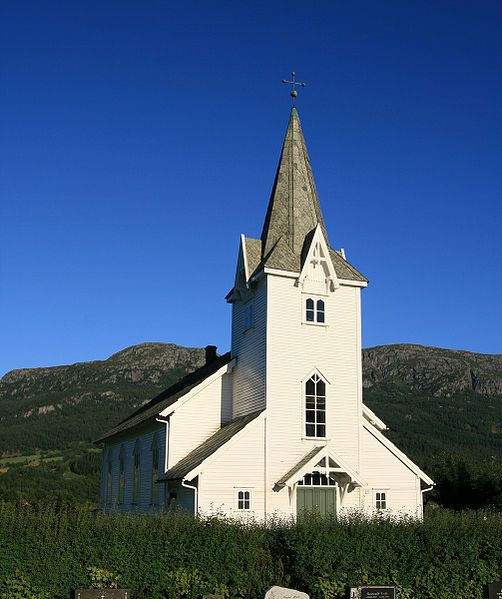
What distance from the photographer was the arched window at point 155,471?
105 ft

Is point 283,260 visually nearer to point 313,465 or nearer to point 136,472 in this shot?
point 313,465

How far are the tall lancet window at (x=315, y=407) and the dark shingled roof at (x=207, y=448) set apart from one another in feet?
6.69

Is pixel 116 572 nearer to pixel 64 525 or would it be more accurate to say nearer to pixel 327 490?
pixel 64 525

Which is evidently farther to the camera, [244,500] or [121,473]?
[121,473]

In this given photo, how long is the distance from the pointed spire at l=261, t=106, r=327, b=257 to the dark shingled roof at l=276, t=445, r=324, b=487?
8.28m

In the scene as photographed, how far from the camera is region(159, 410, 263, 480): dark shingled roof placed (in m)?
27.8

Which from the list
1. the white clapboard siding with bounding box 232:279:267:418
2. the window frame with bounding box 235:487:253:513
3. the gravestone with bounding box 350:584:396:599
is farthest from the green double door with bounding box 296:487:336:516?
the gravestone with bounding box 350:584:396:599

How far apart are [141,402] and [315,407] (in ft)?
330

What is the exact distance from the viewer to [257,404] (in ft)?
97.2

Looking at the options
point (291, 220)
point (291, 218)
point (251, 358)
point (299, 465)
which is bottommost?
point (299, 465)

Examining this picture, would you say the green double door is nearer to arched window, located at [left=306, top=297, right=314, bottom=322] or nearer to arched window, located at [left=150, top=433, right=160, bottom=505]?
arched window, located at [left=306, top=297, right=314, bottom=322]

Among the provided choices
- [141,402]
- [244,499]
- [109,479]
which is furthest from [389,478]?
[141,402]

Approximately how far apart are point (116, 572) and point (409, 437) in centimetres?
9399

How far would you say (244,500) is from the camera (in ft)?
90.9
